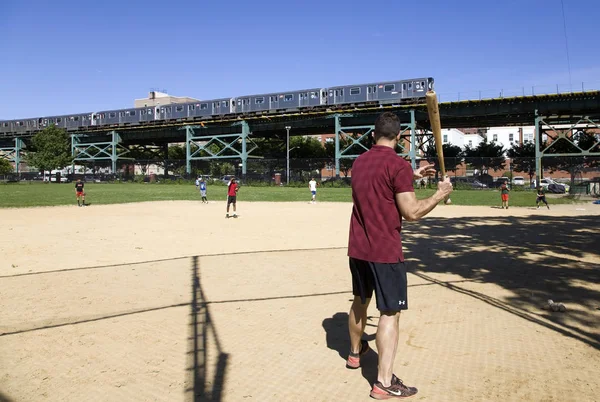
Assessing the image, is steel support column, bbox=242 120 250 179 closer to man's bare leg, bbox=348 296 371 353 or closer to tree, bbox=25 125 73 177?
tree, bbox=25 125 73 177

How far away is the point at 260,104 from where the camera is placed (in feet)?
188

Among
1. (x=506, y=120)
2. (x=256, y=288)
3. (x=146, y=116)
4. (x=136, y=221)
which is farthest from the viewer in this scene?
(x=146, y=116)

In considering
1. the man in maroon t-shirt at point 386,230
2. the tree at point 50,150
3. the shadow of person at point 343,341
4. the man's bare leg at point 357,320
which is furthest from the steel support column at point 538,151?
the tree at point 50,150

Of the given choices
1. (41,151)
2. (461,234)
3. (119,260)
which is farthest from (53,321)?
(41,151)

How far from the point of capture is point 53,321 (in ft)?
17.3

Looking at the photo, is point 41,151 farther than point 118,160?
No

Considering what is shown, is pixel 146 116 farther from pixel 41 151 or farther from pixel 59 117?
pixel 59 117

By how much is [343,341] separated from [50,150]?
73.3 metres

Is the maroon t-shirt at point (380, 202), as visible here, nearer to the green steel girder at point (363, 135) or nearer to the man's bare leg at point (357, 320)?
the man's bare leg at point (357, 320)

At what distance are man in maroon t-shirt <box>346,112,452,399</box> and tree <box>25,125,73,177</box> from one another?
73814 mm

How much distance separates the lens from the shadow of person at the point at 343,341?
13.0 feet

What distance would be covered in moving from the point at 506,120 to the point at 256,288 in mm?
53534

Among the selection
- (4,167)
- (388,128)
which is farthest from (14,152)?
(388,128)

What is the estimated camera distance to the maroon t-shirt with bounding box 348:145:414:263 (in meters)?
3.44
